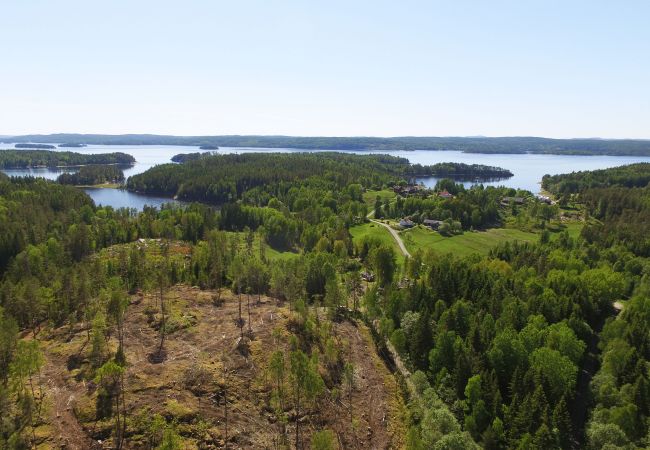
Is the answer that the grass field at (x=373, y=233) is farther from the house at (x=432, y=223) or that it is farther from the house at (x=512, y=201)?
the house at (x=512, y=201)

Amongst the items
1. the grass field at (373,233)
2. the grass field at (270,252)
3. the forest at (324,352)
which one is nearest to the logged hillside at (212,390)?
the forest at (324,352)

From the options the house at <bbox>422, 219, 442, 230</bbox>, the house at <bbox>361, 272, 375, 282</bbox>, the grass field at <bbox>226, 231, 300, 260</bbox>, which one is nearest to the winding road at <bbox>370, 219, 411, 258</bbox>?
the house at <bbox>422, 219, 442, 230</bbox>

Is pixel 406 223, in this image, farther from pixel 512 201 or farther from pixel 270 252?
pixel 512 201

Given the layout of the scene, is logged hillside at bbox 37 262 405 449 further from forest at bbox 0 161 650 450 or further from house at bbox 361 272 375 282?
house at bbox 361 272 375 282

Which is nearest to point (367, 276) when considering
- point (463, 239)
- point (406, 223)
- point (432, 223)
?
point (463, 239)

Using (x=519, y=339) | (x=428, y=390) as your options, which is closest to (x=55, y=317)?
(x=428, y=390)

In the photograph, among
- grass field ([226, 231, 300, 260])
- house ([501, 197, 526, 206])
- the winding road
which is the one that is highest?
house ([501, 197, 526, 206])
